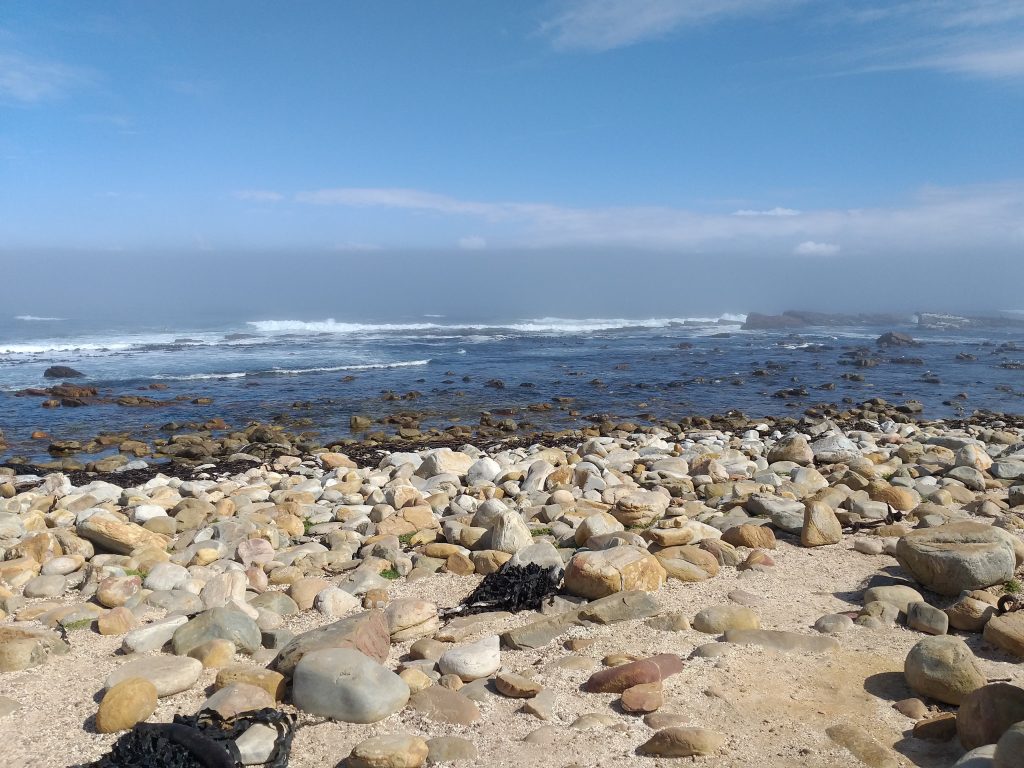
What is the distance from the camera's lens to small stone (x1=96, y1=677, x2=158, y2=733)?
359 cm

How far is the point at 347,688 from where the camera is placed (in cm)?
369

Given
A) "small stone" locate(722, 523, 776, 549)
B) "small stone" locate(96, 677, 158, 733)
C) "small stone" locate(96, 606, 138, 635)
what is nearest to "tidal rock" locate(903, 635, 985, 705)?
"small stone" locate(722, 523, 776, 549)

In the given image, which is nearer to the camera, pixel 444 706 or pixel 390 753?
pixel 390 753

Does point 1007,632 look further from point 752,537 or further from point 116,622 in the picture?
point 116,622

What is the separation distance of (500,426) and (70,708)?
1320 centimetres

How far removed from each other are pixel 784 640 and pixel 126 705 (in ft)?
11.9

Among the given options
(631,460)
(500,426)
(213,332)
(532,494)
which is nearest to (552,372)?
(500,426)

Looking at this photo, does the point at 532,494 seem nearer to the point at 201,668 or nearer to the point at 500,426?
the point at 201,668

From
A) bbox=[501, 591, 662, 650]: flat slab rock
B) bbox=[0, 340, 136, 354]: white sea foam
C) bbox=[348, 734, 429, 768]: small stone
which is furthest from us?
bbox=[0, 340, 136, 354]: white sea foam

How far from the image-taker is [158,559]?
6254 mm

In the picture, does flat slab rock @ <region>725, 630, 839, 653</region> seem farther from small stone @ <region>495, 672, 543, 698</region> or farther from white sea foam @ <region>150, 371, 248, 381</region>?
white sea foam @ <region>150, 371, 248, 381</region>

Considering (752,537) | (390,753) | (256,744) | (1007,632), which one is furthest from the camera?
(752,537)

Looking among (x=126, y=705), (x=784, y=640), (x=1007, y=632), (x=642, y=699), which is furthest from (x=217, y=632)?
(x=1007, y=632)

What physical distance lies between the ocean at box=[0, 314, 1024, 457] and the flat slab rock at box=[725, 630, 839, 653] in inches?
498
